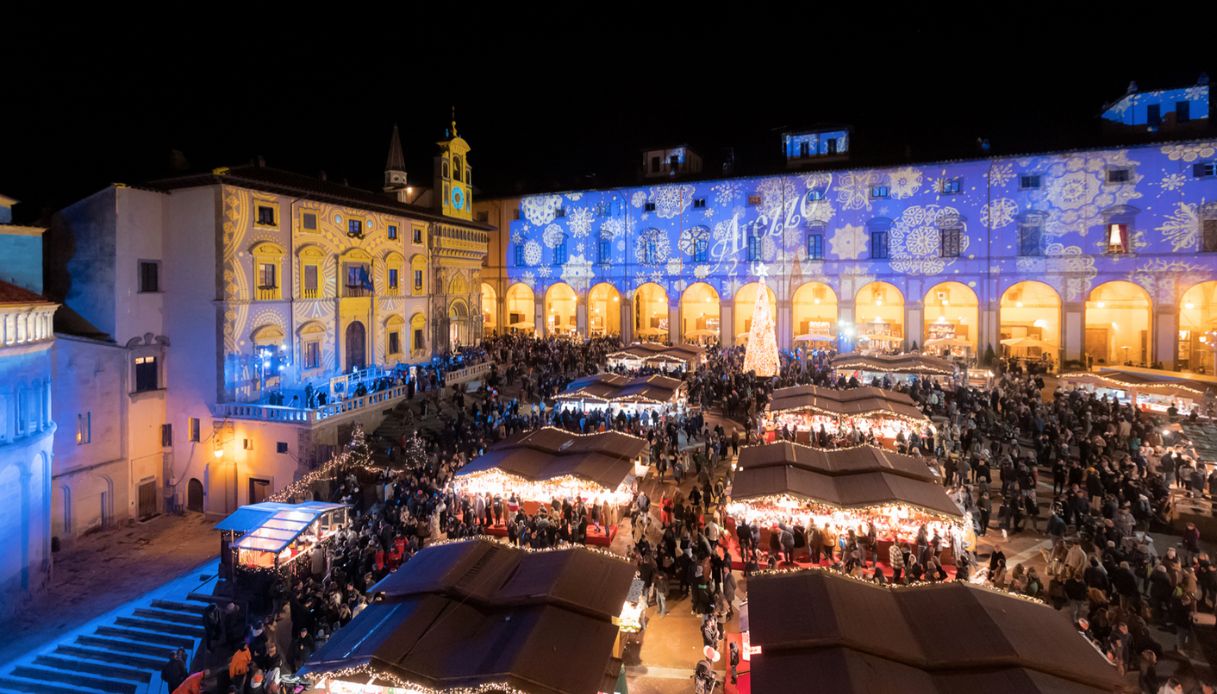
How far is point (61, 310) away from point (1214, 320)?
50452mm

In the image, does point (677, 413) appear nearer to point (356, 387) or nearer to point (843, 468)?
point (843, 468)

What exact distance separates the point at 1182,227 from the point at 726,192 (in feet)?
73.9

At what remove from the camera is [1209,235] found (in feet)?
110

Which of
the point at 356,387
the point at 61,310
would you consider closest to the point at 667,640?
the point at 356,387

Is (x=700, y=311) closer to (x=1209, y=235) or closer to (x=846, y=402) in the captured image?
(x=846, y=402)

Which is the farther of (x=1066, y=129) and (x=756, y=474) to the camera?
(x=1066, y=129)

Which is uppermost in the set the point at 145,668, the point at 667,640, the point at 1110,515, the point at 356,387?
the point at 356,387

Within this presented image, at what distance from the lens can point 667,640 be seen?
13164 mm

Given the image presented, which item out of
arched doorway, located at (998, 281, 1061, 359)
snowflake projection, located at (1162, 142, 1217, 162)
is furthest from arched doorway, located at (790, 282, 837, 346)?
snowflake projection, located at (1162, 142, 1217, 162)

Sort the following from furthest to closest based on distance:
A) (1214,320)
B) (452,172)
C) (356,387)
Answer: (452,172) → (1214,320) → (356,387)

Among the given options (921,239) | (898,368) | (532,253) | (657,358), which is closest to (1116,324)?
(921,239)

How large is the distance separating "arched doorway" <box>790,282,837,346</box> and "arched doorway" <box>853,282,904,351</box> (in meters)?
1.80

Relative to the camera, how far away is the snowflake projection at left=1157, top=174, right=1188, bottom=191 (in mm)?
33844

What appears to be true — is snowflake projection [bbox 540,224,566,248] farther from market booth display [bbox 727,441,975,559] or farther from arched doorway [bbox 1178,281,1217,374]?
arched doorway [bbox 1178,281,1217,374]
